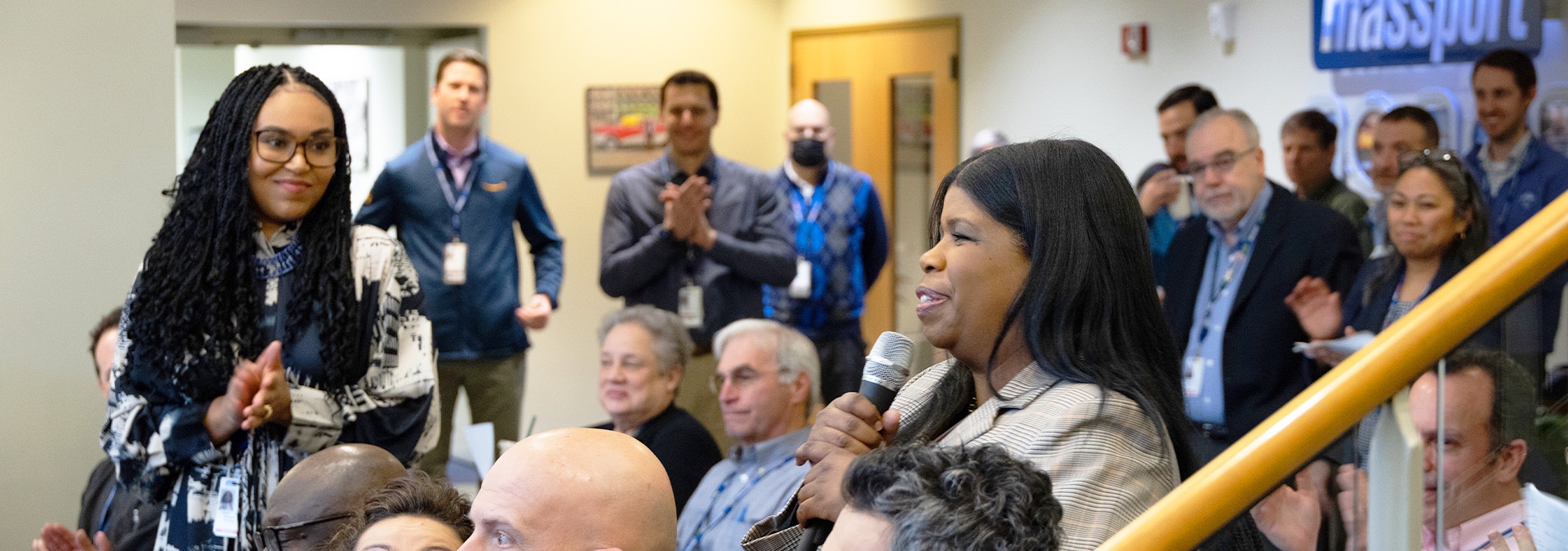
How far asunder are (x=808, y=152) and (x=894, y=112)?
216 centimetres

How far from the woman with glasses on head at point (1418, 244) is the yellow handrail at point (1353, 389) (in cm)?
191

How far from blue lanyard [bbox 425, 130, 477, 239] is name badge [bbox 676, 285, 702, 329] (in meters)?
0.76

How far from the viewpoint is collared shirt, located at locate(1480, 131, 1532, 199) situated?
4113 mm

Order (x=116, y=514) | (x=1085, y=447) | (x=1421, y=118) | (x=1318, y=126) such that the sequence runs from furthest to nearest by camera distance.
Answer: (x=1318, y=126)
(x=1421, y=118)
(x=116, y=514)
(x=1085, y=447)

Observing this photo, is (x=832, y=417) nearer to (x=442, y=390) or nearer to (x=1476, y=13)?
(x=442, y=390)

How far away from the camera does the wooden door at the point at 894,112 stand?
6984 millimetres

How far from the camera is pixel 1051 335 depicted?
1404 millimetres

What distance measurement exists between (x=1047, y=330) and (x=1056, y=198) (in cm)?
14

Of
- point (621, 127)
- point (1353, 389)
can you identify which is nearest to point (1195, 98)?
point (621, 127)

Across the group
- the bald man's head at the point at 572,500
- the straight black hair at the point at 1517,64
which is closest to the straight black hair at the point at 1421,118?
the straight black hair at the point at 1517,64

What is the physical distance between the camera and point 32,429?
10.1 feet

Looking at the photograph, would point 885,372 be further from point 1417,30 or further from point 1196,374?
point 1417,30

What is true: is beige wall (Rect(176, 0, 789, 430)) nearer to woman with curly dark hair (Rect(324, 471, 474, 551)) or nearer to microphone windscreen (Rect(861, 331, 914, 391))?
woman with curly dark hair (Rect(324, 471, 474, 551))

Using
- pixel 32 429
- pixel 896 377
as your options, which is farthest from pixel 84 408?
pixel 896 377
